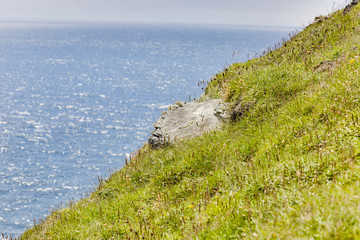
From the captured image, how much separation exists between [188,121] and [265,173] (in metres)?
7.00

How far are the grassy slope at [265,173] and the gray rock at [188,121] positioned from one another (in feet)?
2.66

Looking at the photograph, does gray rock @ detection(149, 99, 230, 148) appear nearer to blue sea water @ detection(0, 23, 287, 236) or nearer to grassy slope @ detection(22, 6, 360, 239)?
grassy slope @ detection(22, 6, 360, 239)

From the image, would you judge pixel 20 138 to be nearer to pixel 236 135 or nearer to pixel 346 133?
pixel 236 135

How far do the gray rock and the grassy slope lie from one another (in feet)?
2.66

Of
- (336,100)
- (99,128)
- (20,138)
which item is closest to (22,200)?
(20,138)

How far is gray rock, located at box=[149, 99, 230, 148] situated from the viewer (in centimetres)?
1121

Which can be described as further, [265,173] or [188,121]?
[188,121]

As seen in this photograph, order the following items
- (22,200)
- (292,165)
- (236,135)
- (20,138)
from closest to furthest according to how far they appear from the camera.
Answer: (292,165) < (236,135) < (22,200) < (20,138)

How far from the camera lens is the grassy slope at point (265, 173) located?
3.90 metres

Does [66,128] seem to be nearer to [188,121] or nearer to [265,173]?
[188,121]

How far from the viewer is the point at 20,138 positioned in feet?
213

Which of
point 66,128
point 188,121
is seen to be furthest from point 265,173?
point 66,128

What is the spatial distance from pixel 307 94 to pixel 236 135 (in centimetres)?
242

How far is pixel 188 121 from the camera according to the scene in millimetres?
12539
